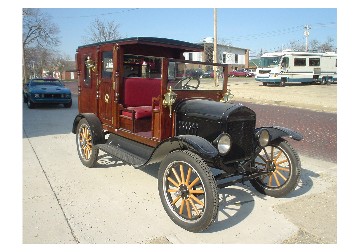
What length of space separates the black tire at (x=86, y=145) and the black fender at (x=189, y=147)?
1.65m

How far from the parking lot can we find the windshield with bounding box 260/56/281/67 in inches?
852

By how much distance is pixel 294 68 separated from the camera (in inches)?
1033

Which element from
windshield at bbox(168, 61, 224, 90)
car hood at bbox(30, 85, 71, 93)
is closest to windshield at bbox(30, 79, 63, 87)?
car hood at bbox(30, 85, 71, 93)

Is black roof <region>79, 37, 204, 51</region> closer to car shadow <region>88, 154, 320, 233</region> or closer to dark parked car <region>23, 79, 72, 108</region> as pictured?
car shadow <region>88, 154, 320, 233</region>

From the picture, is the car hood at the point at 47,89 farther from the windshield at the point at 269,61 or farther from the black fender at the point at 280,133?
the windshield at the point at 269,61

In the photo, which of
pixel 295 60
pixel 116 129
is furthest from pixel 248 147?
pixel 295 60

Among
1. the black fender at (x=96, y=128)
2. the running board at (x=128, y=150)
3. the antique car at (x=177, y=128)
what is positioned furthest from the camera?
the black fender at (x=96, y=128)

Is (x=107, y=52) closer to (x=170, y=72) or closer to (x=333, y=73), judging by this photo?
(x=170, y=72)

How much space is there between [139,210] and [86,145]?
233cm

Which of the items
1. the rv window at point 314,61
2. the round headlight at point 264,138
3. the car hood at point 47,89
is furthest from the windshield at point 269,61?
the round headlight at point 264,138

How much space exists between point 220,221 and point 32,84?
536 inches

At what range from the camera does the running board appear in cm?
437

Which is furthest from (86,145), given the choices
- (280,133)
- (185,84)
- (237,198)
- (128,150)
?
(280,133)

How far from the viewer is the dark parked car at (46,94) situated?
13500mm
